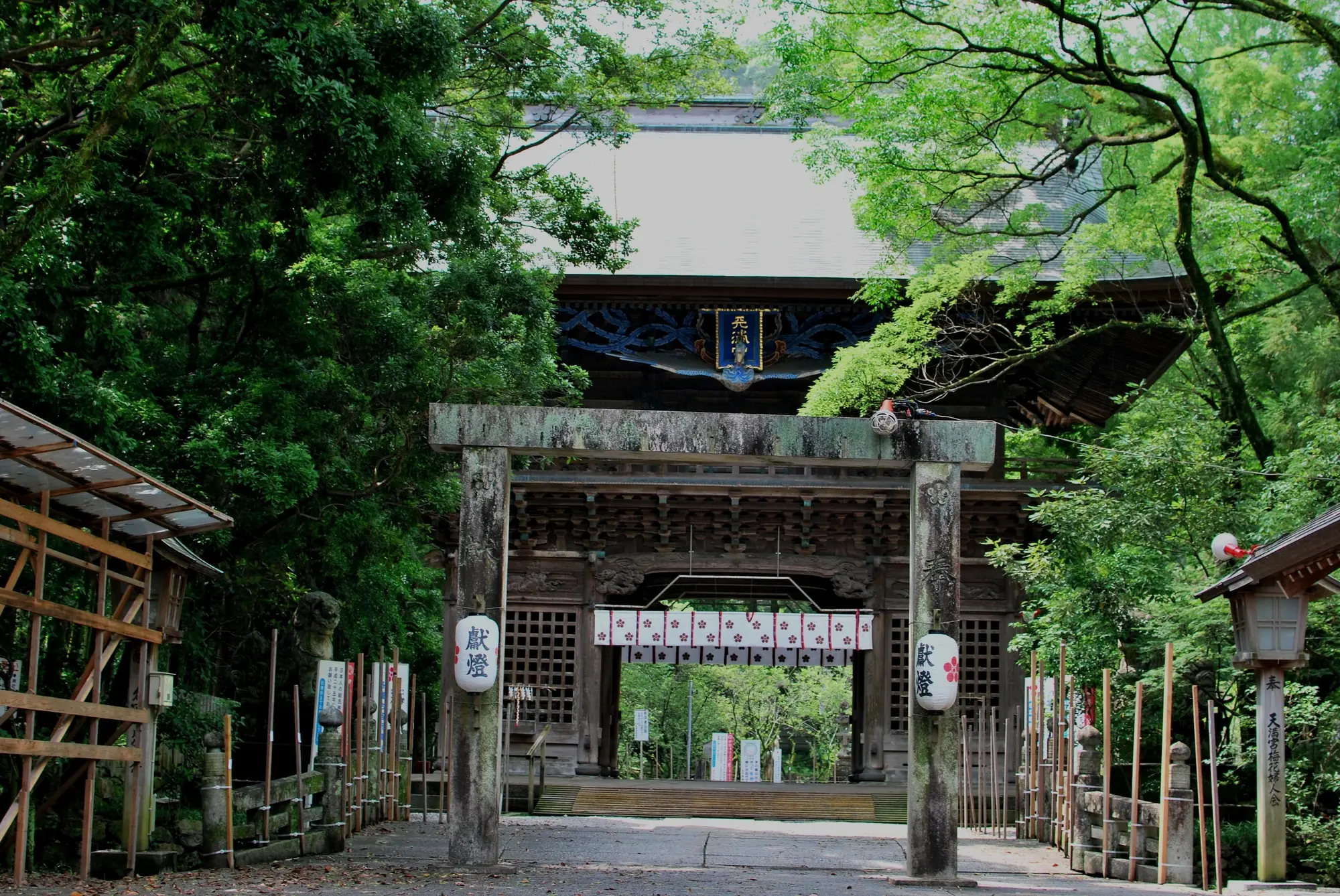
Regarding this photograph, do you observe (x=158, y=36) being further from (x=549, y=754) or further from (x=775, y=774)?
(x=775, y=774)

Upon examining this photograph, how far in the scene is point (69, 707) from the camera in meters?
8.52

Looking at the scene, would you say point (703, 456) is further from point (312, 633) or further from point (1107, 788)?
point (312, 633)

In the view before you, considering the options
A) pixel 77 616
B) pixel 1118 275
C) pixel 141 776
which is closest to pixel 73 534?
pixel 77 616

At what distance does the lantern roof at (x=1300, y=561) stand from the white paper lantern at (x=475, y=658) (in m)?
5.26

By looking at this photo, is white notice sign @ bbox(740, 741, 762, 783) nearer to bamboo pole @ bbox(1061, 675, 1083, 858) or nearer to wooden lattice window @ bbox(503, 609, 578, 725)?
wooden lattice window @ bbox(503, 609, 578, 725)

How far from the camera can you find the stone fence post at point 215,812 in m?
9.46

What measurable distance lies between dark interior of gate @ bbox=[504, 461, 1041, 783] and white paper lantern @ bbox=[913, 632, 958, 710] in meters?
7.66

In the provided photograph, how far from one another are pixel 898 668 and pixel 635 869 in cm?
873

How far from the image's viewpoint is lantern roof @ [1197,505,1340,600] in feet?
28.4

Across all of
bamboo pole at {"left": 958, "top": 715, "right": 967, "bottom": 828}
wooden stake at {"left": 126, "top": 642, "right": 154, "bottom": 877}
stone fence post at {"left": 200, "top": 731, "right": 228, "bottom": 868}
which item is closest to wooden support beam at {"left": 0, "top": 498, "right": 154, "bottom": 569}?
wooden stake at {"left": 126, "top": 642, "right": 154, "bottom": 877}

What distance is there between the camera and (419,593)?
20.1 meters

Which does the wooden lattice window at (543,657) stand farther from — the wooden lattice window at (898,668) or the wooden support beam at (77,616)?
the wooden support beam at (77,616)

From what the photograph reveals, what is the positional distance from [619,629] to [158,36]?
10.6 metres

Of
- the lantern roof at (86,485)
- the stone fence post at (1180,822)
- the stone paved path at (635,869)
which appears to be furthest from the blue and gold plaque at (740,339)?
the lantern roof at (86,485)
